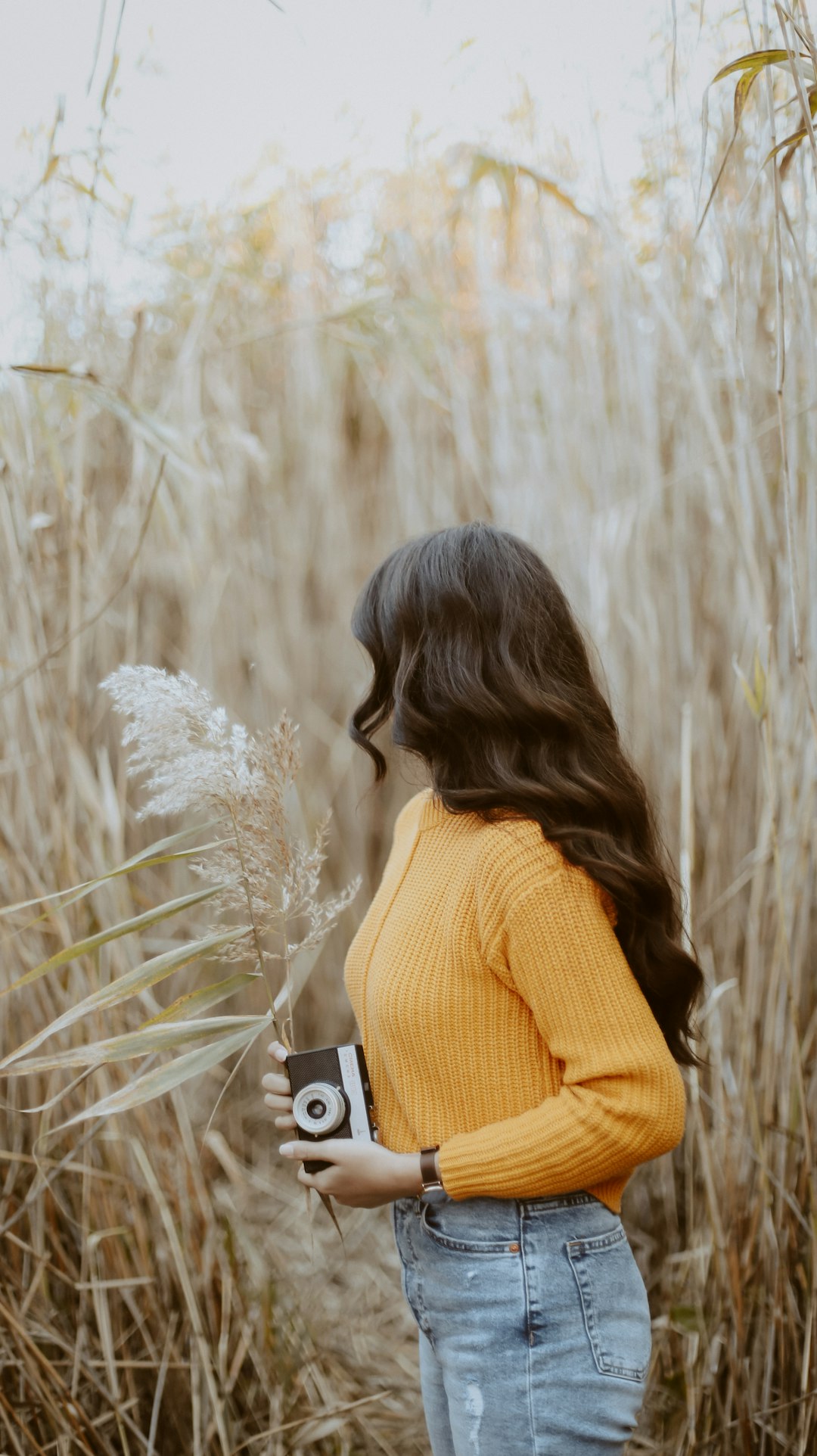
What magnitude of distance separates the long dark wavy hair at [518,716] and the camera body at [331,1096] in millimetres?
240

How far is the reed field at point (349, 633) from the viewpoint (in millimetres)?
1177

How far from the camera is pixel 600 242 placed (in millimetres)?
1536

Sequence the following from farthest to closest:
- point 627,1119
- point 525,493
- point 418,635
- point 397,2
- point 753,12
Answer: point 525,493
point 397,2
point 753,12
point 418,635
point 627,1119

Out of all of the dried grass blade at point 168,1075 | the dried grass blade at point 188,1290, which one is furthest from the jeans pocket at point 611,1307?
the dried grass blade at point 188,1290

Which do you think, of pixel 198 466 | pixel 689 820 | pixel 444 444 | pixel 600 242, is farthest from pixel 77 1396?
pixel 600 242

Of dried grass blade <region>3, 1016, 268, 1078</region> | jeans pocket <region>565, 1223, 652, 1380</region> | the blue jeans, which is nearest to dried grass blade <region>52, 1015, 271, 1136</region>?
dried grass blade <region>3, 1016, 268, 1078</region>

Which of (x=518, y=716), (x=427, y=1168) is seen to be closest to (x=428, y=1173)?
(x=427, y=1168)

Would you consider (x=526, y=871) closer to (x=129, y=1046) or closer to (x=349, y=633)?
(x=129, y=1046)

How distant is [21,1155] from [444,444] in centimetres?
136

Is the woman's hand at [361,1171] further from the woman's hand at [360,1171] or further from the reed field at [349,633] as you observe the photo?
the reed field at [349,633]

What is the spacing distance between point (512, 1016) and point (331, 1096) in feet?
0.56

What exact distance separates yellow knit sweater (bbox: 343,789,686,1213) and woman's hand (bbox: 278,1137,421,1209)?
4cm

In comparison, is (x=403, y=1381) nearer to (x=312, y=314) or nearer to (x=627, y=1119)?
(x=627, y=1119)

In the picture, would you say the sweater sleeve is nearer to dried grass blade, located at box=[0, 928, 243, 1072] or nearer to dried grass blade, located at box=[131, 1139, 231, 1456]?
dried grass blade, located at box=[0, 928, 243, 1072]
